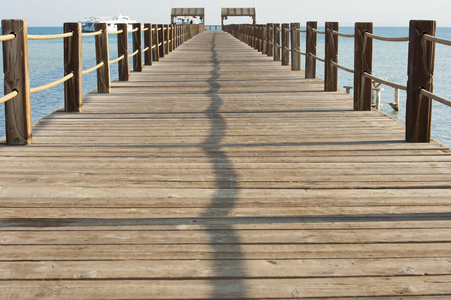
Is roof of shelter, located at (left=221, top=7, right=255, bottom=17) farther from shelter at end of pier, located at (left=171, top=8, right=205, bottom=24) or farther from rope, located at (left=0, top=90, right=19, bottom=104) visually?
rope, located at (left=0, top=90, right=19, bottom=104)

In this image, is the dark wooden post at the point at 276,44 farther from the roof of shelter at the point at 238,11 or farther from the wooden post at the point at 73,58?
the roof of shelter at the point at 238,11

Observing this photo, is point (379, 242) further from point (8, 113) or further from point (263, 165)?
point (8, 113)

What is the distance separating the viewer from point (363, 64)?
6152mm

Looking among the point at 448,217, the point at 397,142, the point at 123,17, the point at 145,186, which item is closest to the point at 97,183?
the point at 145,186

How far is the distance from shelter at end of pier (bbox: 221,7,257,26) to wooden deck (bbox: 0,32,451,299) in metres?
77.1

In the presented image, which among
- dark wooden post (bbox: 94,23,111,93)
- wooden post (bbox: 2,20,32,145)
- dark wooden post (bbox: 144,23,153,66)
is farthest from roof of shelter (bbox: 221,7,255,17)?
wooden post (bbox: 2,20,32,145)

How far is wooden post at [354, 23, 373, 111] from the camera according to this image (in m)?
6.12

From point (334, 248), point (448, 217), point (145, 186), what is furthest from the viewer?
point (145, 186)

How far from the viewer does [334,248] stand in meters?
2.49

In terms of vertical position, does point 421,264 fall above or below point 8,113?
below

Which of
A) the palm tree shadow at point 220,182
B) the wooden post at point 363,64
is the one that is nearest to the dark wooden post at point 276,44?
the palm tree shadow at point 220,182

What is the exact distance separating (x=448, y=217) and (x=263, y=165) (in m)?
1.32

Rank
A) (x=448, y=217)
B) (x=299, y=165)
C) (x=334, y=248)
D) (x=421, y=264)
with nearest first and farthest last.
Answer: (x=421, y=264)
(x=334, y=248)
(x=448, y=217)
(x=299, y=165)

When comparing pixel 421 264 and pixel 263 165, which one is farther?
pixel 263 165
